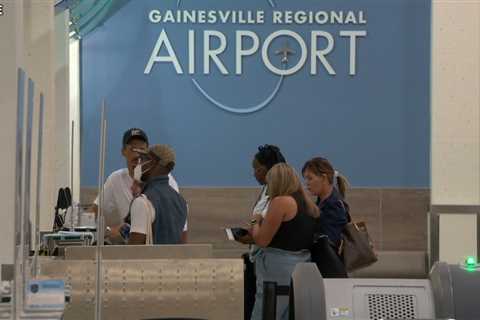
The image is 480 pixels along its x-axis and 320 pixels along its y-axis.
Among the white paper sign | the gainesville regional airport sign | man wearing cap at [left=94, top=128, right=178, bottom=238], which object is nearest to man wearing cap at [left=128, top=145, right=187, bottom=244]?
man wearing cap at [left=94, top=128, right=178, bottom=238]

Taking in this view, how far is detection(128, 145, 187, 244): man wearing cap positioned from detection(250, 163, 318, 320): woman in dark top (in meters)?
0.57

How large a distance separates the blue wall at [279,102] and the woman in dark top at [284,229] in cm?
449

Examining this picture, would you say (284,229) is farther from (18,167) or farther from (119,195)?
(18,167)

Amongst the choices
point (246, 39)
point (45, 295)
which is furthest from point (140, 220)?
point (246, 39)

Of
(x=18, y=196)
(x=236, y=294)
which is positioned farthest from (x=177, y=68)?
(x=18, y=196)

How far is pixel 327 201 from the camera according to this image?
5.80 m

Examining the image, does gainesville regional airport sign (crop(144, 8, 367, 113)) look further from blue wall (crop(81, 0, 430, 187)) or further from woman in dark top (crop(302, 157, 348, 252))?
woman in dark top (crop(302, 157, 348, 252))

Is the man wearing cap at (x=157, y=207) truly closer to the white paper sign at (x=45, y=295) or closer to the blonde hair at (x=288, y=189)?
the blonde hair at (x=288, y=189)

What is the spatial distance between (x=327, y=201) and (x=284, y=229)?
1.74ft

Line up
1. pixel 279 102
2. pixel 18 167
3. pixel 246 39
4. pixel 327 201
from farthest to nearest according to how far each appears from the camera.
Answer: pixel 279 102, pixel 246 39, pixel 327 201, pixel 18 167

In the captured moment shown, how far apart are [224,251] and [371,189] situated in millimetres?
1664

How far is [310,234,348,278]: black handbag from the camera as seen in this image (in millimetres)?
5355

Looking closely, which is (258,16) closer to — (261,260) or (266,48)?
(266,48)

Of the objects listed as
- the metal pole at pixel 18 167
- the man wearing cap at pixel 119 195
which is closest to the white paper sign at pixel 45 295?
the metal pole at pixel 18 167
